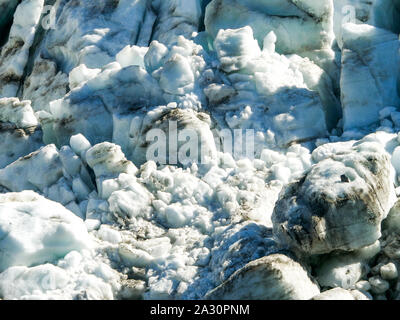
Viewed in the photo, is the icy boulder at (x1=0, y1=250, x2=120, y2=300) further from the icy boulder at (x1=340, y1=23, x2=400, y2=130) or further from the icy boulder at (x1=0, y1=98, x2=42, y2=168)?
the icy boulder at (x1=340, y1=23, x2=400, y2=130)

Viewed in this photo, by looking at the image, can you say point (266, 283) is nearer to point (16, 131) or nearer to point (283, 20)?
point (16, 131)

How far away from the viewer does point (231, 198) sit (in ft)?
27.1

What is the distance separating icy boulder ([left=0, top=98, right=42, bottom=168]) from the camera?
10.1 meters

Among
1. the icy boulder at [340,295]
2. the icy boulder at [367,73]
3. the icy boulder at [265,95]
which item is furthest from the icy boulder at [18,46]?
the icy boulder at [340,295]

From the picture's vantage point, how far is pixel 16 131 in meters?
10.2

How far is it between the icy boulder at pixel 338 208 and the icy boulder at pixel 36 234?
2.05 metres

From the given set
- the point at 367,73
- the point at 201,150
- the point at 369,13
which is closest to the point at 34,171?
the point at 201,150

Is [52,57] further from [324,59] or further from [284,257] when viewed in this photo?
[284,257]

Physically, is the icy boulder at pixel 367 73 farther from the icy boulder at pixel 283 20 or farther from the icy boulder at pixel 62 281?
the icy boulder at pixel 62 281

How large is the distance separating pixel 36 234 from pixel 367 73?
4619 millimetres

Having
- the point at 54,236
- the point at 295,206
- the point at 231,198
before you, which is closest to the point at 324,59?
the point at 231,198

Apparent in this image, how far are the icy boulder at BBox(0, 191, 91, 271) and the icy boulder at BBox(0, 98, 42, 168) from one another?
7.71 feet

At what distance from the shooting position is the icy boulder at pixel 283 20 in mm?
10516
